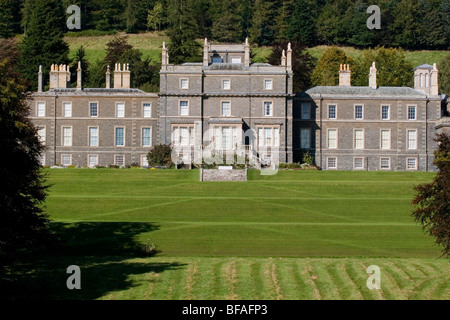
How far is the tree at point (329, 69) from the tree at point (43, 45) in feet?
96.1

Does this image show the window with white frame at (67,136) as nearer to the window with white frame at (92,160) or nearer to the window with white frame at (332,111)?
the window with white frame at (92,160)

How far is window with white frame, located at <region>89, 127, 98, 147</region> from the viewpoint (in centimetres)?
6316

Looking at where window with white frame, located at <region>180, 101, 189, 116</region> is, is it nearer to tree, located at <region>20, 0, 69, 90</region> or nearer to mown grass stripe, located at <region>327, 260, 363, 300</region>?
tree, located at <region>20, 0, 69, 90</region>

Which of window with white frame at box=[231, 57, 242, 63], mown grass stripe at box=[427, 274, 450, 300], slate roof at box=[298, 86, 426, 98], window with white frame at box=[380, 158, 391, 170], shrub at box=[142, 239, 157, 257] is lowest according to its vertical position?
mown grass stripe at box=[427, 274, 450, 300]

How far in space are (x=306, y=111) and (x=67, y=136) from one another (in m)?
20.3

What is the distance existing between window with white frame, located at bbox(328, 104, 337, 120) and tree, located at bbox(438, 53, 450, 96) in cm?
2520

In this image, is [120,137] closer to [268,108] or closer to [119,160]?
[119,160]

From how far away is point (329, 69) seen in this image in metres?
85.4

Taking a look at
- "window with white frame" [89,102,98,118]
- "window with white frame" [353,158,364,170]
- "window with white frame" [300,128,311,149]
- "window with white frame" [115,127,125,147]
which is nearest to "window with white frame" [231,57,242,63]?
"window with white frame" [300,128,311,149]

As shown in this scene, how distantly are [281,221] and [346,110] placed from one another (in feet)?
103

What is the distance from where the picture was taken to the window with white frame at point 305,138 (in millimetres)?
62500

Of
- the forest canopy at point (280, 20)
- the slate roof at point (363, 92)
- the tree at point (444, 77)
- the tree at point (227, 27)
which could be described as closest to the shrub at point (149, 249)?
the slate roof at point (363, 92)

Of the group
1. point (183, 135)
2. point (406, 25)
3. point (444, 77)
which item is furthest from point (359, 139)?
point (406, 25)
